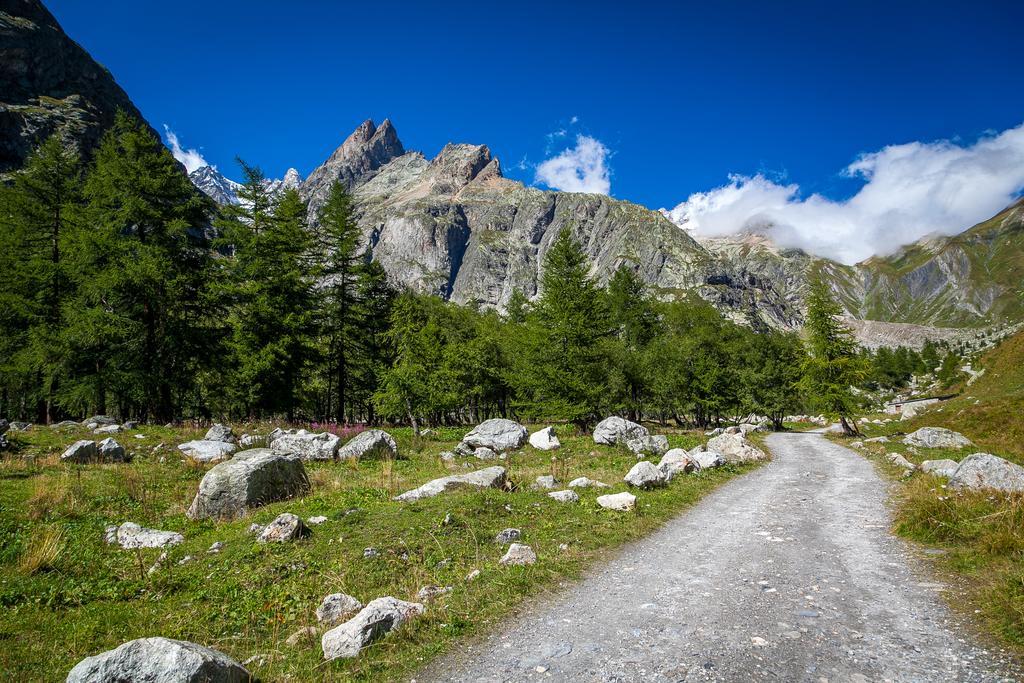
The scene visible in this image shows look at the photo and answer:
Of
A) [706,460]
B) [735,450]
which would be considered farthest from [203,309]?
[735,450]

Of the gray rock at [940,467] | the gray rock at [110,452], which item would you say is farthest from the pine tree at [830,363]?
the gray rock at [110,452]

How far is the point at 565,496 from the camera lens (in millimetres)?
14445

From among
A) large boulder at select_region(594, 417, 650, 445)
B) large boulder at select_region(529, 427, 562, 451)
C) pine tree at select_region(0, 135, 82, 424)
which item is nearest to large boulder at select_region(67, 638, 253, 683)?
large boulder at select_region(529, 427, 562, 451)

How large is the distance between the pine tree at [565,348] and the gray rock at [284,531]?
70.2 feet

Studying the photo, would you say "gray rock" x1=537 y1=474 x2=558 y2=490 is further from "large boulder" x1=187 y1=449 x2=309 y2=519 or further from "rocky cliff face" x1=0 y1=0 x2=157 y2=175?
"rocky cliff face" x1=0 y1=0 x2=157 y2=175

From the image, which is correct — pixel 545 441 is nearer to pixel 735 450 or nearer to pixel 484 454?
pixel 484 454

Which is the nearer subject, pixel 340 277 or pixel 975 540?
pixel 975 540

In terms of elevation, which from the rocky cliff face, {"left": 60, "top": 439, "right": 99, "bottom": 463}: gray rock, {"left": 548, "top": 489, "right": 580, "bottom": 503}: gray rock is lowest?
{"left": 548, "top": 489, "right": 580, "bottom": 503}: gray rock

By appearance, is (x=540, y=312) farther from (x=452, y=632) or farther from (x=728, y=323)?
(x=728, y=323)

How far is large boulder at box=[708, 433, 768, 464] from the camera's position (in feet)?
83.3

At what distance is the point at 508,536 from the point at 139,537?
28.5 feet

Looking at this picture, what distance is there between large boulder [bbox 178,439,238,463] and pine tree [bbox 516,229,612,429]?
17900 mm

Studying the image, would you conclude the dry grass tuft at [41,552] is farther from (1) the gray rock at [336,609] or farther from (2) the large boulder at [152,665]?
(2) the large boulder at [152,665]

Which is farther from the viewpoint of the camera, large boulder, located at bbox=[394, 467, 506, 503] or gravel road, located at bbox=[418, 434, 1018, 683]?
large boulder, located at bbox=[394, 467, 506, 503]
